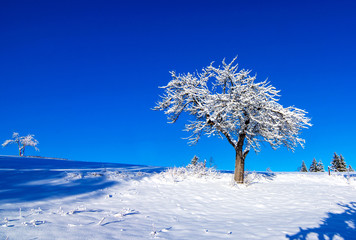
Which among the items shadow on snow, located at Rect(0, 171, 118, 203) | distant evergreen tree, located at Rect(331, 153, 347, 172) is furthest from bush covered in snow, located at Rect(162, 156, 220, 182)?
distant evergreen tree, located at Rect(331, 153, 347, 172)

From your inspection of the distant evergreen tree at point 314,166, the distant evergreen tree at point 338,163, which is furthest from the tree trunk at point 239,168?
the distant evergreen tree at point 314,166

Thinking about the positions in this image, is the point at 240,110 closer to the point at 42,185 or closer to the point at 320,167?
the point at 42,185

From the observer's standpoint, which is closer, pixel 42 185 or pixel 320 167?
pixel 42 185

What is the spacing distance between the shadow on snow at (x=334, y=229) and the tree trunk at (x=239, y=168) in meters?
6.19

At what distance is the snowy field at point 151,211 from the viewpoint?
4.11 meters

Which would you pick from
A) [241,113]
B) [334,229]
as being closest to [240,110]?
[241,113]

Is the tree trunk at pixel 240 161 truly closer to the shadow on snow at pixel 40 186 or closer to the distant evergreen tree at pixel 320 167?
the shadow on snow at pixel 40 186

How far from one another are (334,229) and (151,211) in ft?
15.2

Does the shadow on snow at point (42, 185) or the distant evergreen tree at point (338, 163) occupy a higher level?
the distant evergreen tree at point (338, 163)

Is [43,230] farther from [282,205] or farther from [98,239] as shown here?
[282,205]

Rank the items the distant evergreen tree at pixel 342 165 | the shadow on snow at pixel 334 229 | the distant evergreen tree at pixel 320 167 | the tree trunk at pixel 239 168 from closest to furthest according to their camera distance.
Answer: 1. the shadow on snow at pixel 334 229
2. the tree trunk at pixel 239 168
3. the distant evergreen tree at pixel 342 165
4. the distant evergreen tree at pixel 320 167

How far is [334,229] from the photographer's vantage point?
16.6ft

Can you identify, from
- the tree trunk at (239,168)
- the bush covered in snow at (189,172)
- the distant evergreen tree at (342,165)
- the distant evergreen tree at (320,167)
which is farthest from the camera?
the distant evergreen tree at (320,167)

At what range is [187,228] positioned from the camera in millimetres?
4824
